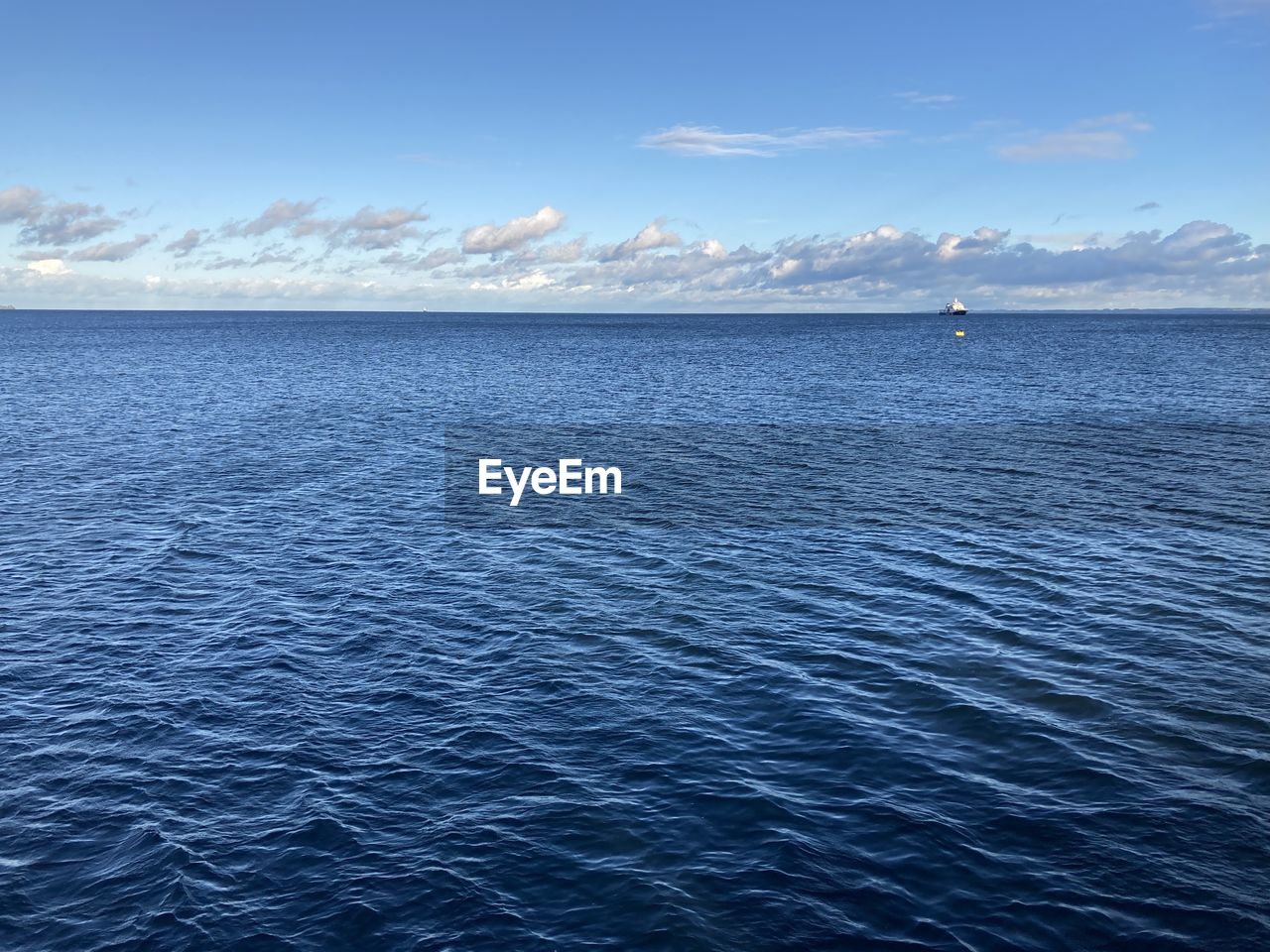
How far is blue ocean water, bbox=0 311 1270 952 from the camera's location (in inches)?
900

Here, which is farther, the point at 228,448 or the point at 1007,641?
the point at 228,448

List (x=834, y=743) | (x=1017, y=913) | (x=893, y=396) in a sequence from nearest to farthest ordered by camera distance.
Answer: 1. (x=1017, y=913)
2. (x=834, y=743)
3. (x=893, y=396)

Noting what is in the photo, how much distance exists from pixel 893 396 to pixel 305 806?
111358 mm

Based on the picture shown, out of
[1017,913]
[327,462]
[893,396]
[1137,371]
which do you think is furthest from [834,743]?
[1137,371]

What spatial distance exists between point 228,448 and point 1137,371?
146 metres

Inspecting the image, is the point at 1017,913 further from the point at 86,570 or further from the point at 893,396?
the point at 893,396

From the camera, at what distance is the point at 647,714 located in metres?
33.2

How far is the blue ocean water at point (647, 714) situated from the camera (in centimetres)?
2286

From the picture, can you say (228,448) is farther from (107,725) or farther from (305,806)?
(305,806)

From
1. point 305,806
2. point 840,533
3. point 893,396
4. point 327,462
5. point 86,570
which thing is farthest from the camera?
point 893,396

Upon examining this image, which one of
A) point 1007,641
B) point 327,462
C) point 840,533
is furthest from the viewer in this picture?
point 327,462

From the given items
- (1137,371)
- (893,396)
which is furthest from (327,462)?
(1137,371)

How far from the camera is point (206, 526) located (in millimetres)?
58156

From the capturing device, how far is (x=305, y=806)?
88.7 ft
